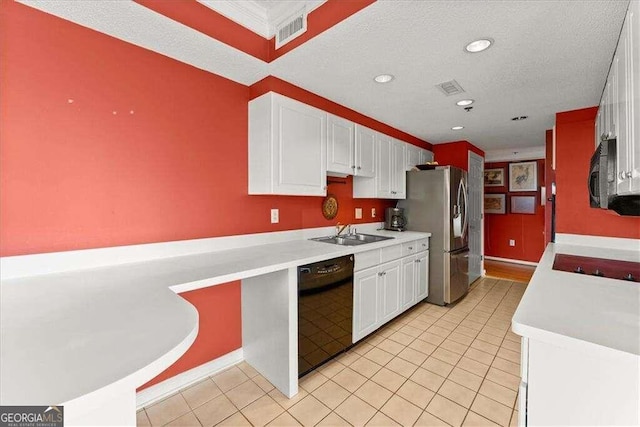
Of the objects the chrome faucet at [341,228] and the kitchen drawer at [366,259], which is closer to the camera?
the kitchen drawer at [366,259]

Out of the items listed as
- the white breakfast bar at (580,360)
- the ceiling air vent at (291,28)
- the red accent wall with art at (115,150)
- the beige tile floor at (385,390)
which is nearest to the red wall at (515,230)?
the beige tile floor at (385,390)

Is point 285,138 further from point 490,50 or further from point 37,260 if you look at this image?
point 37,260

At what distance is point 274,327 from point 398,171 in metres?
2.40

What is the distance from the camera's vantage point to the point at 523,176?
551cm

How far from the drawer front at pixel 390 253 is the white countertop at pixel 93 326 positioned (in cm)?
134

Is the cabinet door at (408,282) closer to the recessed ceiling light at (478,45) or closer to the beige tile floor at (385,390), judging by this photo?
the beige tile floor at (385,390)

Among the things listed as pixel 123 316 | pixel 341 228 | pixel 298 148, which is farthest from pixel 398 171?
pixel 123 316

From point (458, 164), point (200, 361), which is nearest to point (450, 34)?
point (200, 361)

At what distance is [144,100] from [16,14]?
588 millimetres

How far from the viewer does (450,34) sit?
1.52 metres

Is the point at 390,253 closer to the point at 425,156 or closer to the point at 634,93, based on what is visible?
the point at 634,93

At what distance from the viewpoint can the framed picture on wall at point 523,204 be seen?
543cm

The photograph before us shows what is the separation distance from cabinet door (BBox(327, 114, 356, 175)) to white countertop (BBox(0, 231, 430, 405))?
1.28 meters

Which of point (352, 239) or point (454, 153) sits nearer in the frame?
point (352, 239)
